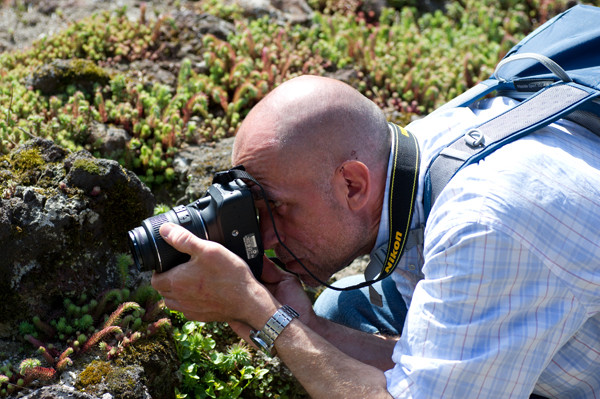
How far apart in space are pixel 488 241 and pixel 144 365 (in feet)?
5.62

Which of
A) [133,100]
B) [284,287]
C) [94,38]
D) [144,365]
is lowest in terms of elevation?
[144,365]

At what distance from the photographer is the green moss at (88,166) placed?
3154 millimetres

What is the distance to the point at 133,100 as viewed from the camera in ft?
15.5

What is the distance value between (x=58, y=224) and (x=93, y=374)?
0.73 meters

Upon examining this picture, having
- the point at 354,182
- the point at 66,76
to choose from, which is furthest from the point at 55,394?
the point at 66,76

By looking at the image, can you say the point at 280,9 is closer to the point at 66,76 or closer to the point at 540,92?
the point at 66,76

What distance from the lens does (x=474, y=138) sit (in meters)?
2.42

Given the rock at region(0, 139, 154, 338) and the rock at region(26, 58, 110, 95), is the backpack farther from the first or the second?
the rock at region(26, 58, 110, 95)

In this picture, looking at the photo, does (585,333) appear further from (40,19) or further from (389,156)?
(40,19)

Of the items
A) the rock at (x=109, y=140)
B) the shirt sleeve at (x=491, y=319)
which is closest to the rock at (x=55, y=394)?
the shirt sleeve at (x=491, y=319)

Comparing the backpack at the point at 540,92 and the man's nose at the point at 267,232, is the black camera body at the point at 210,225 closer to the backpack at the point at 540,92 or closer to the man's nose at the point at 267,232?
the man's nose at the point at 267,232

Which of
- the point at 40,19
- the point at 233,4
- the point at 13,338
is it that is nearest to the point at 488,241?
the point at 13,338

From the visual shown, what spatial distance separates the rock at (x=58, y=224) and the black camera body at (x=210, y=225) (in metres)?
0.69

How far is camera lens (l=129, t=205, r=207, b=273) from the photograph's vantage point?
2.55 metres
